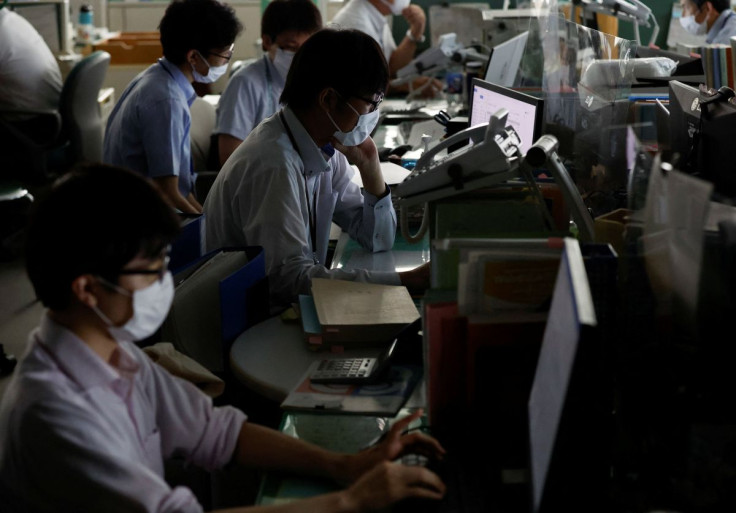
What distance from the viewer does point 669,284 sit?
48.4 inches

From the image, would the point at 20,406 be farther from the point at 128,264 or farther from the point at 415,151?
the point at 415,151

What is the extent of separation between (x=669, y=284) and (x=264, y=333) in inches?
Answer: 37.0

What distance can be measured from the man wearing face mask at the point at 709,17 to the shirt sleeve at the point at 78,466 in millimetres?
4957

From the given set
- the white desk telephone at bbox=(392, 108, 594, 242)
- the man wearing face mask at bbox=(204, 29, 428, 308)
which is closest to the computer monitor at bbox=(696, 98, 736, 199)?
the white desk telephone at bbox=(392, 108, 594, 242)

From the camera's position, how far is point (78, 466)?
43.1 inches

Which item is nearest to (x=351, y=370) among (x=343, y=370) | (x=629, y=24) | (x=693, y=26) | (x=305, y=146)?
(x=343, y=370)

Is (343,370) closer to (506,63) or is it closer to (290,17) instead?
(506,63)

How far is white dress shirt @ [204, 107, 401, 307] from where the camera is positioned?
2.10 metres

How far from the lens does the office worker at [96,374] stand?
3.62 ft

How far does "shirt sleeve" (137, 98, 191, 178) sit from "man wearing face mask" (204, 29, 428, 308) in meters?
0.76

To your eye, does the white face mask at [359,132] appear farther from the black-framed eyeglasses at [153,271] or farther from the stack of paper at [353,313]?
the black-framed eyeglasses at [153,271]

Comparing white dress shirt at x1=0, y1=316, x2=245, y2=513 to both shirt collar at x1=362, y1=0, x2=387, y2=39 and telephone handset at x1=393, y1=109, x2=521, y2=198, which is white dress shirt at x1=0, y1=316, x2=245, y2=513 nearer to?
telephone handset at x1=393, y1=109, x2=521, y2=198

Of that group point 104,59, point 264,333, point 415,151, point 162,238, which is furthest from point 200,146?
point 162,238

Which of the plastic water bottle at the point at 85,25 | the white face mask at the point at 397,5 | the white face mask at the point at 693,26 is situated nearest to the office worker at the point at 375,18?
the white face mask at the point at 397,5
